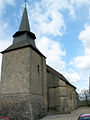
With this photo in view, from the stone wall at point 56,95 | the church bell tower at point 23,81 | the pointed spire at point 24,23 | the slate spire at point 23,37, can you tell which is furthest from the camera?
the pointed spire at point 24,23

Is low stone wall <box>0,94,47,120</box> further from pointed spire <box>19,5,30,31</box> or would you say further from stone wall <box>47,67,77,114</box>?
pointed spire <box>19,5,30,31</box>

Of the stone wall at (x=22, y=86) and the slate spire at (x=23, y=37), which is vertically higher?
the slate spire at (x=23, y=37)

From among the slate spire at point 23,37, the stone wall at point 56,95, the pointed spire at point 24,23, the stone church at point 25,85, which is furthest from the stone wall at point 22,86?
the pointed spire at point 24,23

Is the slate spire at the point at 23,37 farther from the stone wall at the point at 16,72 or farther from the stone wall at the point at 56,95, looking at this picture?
the stone wall at the point at 56,95

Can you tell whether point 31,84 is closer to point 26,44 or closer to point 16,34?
point 26,44

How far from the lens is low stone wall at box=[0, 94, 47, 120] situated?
1277 centimetres

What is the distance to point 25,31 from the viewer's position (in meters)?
18.5

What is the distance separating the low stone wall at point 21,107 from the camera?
12773mm

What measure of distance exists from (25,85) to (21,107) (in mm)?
2422

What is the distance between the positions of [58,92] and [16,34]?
11.2 metres

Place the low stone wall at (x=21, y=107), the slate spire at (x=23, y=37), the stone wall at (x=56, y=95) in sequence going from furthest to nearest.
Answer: the stone wall at (x=56, y=95)
the slate spire at (x=23, y=37)
the low stone wall at (x=21, y=107)

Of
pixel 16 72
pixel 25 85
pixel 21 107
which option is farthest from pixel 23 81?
pixel 21 107

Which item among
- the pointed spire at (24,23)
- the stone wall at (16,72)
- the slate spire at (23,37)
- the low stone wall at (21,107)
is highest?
the pointed spire at (24,23)

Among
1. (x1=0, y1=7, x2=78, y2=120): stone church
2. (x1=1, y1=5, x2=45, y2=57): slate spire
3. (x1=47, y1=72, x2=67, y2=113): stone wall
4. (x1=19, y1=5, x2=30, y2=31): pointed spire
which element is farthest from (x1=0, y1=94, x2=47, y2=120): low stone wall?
(x1=19, y1=5, x2=30, y2=31): pointed spire
